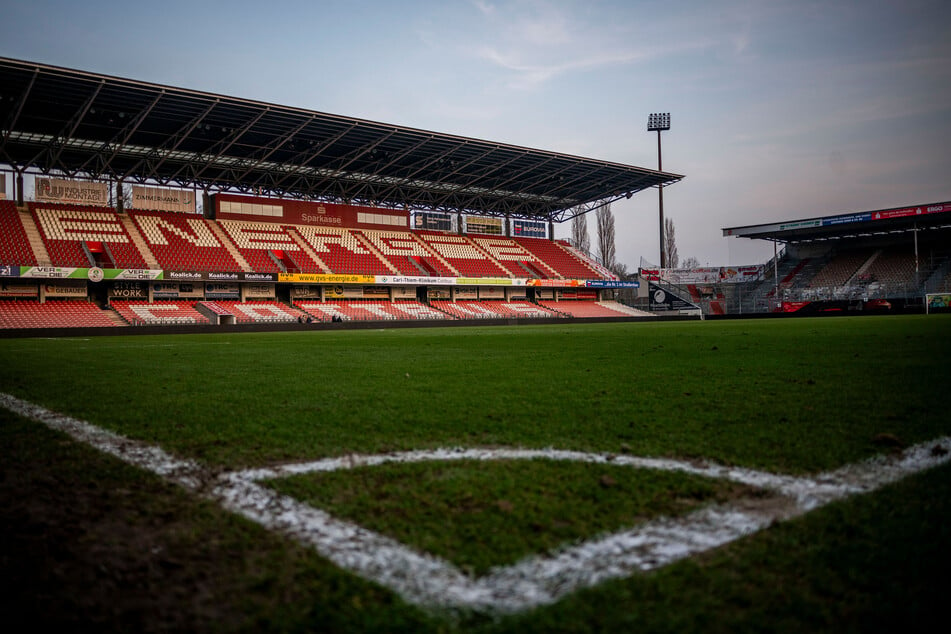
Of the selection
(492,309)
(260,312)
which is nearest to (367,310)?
(260,312)

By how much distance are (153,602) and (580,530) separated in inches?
47.7

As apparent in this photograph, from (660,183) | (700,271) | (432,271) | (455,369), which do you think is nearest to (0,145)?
(432,271)

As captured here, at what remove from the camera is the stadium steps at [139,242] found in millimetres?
32688

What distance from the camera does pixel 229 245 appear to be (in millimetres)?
37281

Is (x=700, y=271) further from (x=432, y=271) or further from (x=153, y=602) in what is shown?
(x=153, y=602)

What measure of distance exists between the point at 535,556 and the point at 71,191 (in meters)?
41.2

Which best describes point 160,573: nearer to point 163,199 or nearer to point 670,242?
point 163,199

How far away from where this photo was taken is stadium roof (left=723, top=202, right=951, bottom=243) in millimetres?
38344

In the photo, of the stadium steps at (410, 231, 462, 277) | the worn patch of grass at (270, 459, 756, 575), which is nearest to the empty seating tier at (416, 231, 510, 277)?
the stadium steps at (410, 231, 462, 277)

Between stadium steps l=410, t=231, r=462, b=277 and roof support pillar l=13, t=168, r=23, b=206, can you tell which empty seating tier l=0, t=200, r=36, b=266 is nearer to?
roof support pillar l=13, t=168, r=23, b=206

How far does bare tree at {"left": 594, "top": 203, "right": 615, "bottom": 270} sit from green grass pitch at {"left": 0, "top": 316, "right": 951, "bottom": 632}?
6156cm

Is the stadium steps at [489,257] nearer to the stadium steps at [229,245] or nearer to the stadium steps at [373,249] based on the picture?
the stadium steps at [373,249]

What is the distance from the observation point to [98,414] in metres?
4.11

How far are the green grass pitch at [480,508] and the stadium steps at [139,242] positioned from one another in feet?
104
